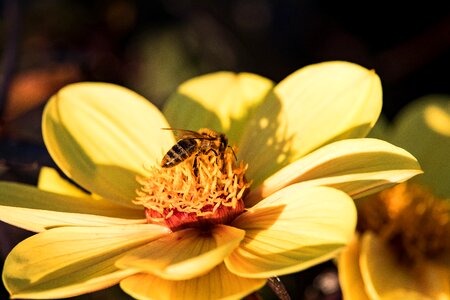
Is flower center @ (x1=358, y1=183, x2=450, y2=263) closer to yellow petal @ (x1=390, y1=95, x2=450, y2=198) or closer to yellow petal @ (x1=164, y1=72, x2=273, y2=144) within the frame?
yellow petal @ (x1=390, y1=95, x2=450, y2=198)

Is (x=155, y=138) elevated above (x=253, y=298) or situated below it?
above

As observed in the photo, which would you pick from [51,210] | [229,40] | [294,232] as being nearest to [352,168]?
[294,232]

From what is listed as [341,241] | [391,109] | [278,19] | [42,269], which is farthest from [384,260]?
[278,19]

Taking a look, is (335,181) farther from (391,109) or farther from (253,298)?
(391,109)

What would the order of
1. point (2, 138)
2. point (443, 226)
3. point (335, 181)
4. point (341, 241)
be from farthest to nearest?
point (2, 138) < point (443, 226) < point (335, 181) < point (341, 241)

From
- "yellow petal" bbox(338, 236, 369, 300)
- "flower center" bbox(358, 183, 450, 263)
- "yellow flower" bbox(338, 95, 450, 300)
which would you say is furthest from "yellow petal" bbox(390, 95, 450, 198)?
"yellow petal" bbox(338, 236, 369, 300)

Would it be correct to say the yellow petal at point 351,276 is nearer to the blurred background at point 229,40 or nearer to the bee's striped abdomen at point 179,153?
the bee's striped abdomen at point 179,153

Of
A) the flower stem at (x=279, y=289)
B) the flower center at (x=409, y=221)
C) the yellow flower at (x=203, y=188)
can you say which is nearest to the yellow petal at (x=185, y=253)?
the yellow flower at (x=203, y=188)
